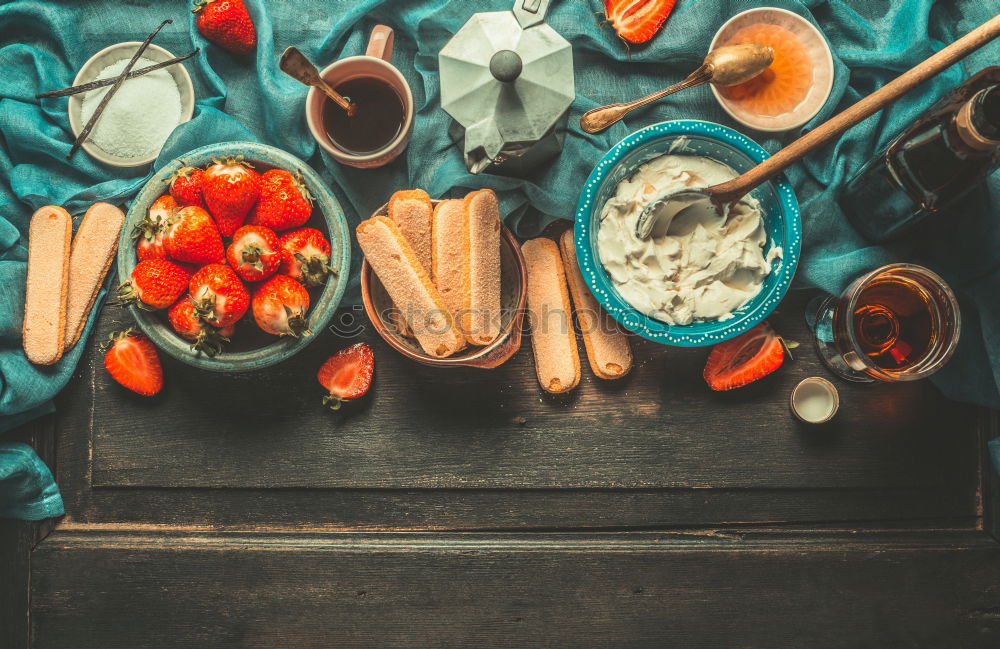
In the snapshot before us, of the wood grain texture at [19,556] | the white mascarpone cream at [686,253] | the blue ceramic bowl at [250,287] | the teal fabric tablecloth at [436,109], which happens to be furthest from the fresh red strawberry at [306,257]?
the wood grain texture at [19,556]

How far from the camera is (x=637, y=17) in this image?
3.77 feet

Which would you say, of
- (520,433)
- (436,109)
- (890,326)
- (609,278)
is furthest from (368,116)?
(890,326)

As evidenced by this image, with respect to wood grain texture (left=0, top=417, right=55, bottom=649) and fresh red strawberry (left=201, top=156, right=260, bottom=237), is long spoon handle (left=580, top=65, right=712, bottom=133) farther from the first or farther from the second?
wood grain texture (left=0, top=417, right=55, bottom=649)

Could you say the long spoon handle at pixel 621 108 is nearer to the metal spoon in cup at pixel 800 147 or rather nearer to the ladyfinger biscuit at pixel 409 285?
the metal spoon in cup at pixel 800 147

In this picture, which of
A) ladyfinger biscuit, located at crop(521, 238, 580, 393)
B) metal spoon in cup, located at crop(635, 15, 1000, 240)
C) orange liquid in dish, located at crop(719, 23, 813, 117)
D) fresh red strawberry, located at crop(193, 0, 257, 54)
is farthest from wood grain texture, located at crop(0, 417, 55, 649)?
orange liquid in dish, located at crop(719, 23, 813, 117)

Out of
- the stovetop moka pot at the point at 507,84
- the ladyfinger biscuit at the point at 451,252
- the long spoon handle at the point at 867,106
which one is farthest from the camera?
the ladyfinger biscuit at the point at 451,252

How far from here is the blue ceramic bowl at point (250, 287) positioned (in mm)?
1030

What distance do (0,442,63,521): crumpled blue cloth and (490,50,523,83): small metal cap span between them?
102 cm

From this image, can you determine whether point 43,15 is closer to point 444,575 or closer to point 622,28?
point 622,28

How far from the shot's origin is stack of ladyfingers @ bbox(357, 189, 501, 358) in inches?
40.8

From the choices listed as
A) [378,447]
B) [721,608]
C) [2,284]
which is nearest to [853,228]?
[721,608]

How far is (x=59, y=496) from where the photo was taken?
116 cm

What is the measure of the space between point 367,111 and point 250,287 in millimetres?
353

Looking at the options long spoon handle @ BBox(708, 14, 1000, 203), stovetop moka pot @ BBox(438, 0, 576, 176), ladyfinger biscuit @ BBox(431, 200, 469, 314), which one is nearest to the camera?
long spoon handle @ BBox(708, 14, 1000, 203)
